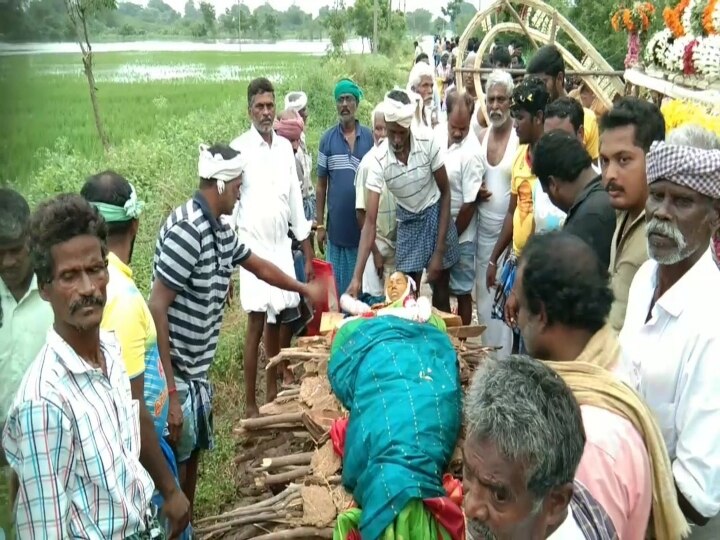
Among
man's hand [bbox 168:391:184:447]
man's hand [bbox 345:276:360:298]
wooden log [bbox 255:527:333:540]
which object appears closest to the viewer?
wooden log [bbox 255:527:333:540]

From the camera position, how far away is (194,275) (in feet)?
10.2

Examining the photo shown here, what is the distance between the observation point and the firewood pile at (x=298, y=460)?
2545 millimetres

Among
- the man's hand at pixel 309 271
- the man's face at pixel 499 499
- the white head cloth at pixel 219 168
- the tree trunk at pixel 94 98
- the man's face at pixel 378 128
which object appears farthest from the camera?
the tree trunk at pixel 94 98

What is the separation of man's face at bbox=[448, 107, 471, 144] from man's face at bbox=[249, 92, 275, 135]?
1.18m

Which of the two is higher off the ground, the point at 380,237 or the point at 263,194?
the point at 263,194

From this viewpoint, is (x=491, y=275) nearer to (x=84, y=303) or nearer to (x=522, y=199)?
(x=522, y=199)

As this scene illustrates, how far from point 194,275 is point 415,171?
1737 millimetres

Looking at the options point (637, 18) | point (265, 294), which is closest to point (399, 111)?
point (265, 294)

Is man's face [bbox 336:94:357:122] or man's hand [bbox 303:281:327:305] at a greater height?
man's face [bbox 336:94:357:122]

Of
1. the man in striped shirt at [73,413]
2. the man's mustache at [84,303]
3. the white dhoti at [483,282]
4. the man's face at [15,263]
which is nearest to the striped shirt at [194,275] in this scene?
the man in striped shirt at [73,413]

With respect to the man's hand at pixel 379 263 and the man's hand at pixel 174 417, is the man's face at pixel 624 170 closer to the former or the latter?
the man's hand at pixel 174 417

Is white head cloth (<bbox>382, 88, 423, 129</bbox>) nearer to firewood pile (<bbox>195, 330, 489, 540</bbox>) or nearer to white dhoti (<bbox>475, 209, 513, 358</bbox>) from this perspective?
white dhoti (<bbox>475, 209, 513, 358</bbox>)

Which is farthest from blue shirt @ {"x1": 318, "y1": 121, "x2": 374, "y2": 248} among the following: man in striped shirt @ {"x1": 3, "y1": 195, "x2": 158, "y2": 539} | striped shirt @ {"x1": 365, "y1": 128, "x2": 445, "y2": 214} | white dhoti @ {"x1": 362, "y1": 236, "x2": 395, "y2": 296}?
man in striped shirt @ {"x1": 3, "y1": 195, "x2": 158, "y2": 539}

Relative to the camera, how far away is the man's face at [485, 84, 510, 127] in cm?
466
